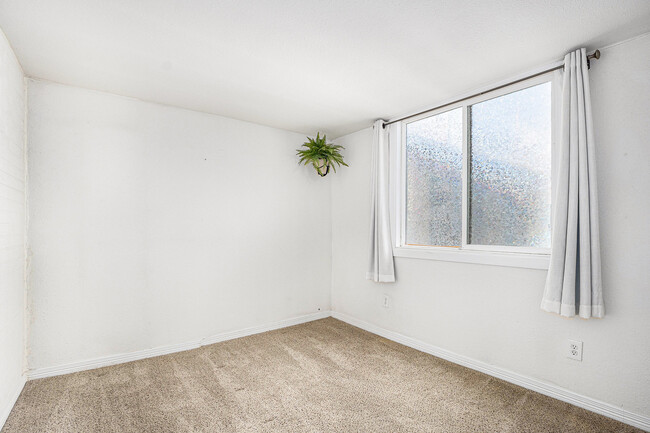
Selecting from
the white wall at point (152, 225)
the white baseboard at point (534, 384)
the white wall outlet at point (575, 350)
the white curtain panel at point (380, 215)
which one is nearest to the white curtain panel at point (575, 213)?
the white wall outlet at point (575, 350)

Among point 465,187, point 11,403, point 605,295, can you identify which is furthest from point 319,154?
point 11,403

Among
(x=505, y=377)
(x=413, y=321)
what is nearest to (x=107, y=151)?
(x=413, y=321)

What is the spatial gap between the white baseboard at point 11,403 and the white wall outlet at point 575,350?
3578 mm

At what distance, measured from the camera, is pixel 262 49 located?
2.12 metres

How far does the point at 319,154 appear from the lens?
381cm

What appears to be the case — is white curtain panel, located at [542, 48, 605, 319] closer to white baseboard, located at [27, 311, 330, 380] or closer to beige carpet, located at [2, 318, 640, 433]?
beige carpet, located at [2, 318, 640, 433]

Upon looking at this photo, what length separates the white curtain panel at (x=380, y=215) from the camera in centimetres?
336

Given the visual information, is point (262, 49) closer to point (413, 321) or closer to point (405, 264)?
point (405, 264)

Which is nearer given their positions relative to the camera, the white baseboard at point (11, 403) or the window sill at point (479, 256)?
the white baseboard at point (11, 403)

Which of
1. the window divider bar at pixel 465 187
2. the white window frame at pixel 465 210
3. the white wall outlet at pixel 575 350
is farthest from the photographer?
the window divider bar at pixel 465 187

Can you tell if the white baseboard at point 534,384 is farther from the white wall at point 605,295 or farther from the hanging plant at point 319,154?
the hanging plant at point 319,154

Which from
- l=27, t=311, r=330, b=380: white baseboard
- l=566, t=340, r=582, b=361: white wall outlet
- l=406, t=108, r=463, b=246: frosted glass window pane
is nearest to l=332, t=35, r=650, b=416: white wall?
l=566, t=340, r=582, b=361: white wall outlet

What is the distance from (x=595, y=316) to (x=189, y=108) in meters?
3.63

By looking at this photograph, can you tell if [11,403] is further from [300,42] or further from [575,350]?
[575,350]
